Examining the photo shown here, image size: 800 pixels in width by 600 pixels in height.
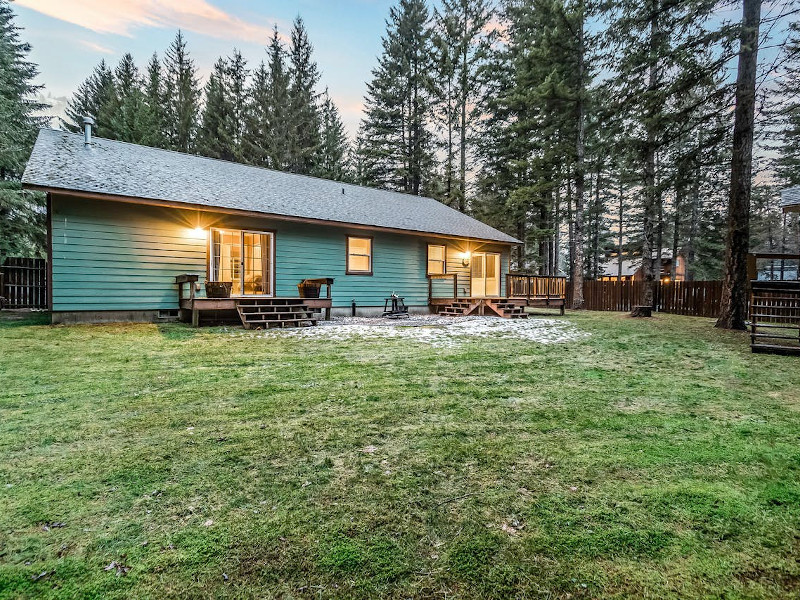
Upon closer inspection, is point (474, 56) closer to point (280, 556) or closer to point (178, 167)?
point (178, 167)

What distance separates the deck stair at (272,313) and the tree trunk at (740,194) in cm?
928

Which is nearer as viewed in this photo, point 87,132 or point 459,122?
point 87,132

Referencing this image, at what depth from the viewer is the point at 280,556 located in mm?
1325

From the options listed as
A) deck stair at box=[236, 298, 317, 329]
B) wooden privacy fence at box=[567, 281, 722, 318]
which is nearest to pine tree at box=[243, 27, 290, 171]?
deck stair at box=[236, 298, 317, 329]

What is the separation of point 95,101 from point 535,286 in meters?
29.3

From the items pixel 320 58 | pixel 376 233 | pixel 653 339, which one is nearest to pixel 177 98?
pixel 320 58

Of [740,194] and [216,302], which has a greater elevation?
[740,194]

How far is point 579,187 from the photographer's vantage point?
15883mm

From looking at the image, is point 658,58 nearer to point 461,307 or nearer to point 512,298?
point 512,298

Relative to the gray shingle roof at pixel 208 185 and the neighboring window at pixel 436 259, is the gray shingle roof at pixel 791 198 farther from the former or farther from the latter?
the neighboring window at pixel 436 259

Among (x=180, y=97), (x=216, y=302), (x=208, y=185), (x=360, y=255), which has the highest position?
(x=180, y=97)

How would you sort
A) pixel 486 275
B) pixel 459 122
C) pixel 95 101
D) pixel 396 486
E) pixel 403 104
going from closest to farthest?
pixel 396 486 < pixel 486 275 < pixel 459 122 < pixel 403 104 < pixel 95 101

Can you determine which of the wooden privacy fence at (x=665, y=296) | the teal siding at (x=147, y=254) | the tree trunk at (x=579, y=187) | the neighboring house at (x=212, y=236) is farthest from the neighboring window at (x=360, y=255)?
the wooden privacy fence at (x=665, y=296)

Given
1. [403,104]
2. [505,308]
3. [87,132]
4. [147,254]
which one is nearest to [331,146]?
[403,104]
